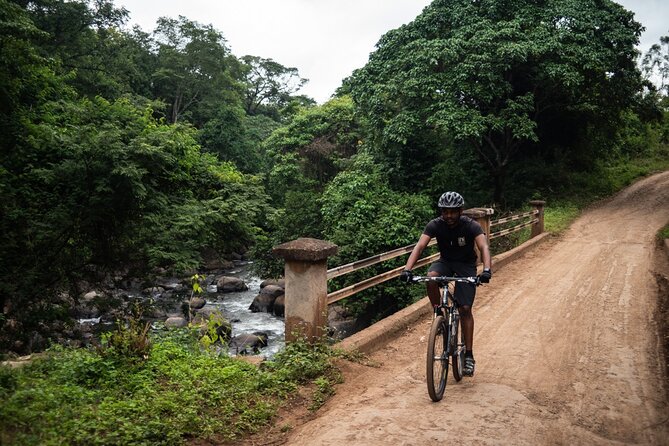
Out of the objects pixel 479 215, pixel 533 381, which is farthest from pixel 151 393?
pixel 479 215

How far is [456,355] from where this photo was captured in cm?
482

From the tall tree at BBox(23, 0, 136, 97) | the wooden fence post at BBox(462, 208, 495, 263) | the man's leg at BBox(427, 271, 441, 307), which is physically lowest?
the man's leg at BBox(427, 271, 441, 307)

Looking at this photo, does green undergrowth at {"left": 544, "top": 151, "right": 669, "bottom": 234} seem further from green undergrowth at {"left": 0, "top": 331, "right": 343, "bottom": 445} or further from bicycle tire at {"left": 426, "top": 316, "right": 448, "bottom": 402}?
green undergrowth at {"left": 0, "top": 331, "right": 343, "bottom": 445}

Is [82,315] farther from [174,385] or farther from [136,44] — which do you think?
[136,44]

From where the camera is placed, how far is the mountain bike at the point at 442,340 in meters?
4.32

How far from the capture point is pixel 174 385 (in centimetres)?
459

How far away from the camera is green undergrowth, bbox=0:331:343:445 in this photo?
3477 mm

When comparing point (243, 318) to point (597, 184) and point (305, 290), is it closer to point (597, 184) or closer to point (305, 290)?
point (305, 290)

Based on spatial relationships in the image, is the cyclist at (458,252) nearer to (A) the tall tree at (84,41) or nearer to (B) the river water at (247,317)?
(B) the river water at (247,317)

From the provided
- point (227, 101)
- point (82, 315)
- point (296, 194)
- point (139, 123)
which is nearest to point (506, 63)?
point (296, 194)

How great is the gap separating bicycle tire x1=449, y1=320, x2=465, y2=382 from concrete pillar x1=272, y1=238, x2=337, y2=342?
1.61m

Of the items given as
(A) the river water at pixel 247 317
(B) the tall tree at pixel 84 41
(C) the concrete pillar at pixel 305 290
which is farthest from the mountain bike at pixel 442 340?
(B) the tall tree at pixel 84 41

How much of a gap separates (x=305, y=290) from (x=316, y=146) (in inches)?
801

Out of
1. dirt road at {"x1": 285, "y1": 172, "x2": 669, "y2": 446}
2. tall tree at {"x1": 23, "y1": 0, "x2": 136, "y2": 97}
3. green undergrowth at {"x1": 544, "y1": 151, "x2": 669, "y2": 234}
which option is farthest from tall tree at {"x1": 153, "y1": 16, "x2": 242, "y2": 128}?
dirt road at {"x1": 285, "y1": 172, "x2": 669, "y2": 446}
